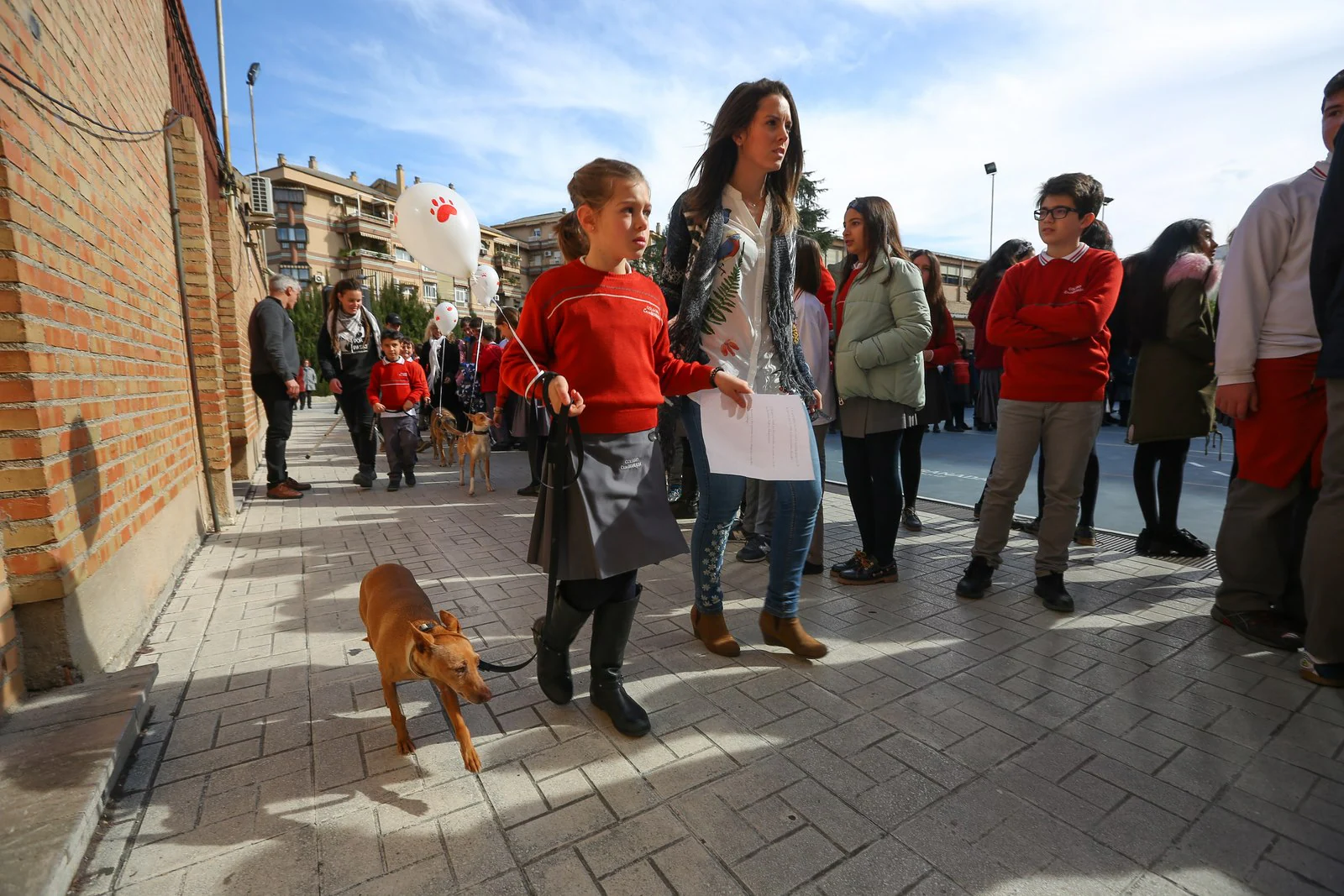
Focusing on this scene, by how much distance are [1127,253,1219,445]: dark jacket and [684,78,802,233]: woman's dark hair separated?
9.19 feet

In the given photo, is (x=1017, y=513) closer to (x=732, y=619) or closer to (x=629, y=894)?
(x=732, y=619)

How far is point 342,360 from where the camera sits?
7.04 m

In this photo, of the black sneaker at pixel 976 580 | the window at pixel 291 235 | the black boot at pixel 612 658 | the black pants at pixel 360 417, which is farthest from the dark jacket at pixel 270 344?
the window at pixel 291 235

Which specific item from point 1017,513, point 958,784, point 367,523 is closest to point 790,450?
point 958,784

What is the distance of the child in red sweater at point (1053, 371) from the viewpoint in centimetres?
334

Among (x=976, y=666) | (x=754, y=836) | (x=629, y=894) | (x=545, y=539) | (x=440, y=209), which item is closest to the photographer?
(x=629, y=894)

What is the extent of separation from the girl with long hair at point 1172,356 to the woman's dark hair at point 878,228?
1739mm

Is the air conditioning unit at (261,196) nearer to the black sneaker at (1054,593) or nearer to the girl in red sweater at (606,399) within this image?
the girl in red sweater at (606,399)

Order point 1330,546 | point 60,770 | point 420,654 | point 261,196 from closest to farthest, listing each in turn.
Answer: point 60,770 < point 420,654 < point 1330,546 < point 261,196

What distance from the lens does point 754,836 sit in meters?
1.74

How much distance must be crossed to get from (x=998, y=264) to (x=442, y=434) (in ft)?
24.3

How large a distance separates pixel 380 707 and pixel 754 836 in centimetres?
150

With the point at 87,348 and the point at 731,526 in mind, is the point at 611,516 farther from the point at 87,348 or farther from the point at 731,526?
the point at 87,348

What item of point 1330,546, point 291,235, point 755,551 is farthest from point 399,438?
point 291,235
